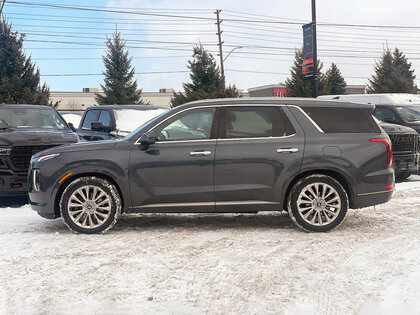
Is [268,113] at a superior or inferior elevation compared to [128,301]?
superior

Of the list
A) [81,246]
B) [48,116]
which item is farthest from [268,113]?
[48,116]

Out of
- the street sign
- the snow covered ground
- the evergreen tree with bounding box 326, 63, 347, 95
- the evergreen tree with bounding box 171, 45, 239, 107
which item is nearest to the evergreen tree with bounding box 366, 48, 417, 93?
the evergreen tree with bounding box 326, 63, 347, 95

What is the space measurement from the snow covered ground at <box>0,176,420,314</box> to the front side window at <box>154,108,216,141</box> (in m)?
1.26

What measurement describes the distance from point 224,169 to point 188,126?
77cm

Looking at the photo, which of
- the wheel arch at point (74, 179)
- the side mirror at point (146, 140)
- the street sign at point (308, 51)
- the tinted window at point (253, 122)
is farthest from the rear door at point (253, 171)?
the street sign at point (308, 51)

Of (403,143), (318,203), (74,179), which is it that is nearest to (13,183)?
(74,179)

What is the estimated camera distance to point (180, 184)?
6652 millimetres

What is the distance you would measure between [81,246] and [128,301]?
2054mm

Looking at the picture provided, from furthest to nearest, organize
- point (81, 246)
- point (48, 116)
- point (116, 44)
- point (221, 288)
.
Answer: point (116, 44) < point (48, 116) < point (81, 246) < point (221, 288)

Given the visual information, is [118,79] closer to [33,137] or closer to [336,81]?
[336,81]

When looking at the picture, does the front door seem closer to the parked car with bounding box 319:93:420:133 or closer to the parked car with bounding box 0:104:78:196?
the parked car with bounding box 0:104:78:196

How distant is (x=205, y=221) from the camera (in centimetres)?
764

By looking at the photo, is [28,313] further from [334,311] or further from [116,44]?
[116,44]

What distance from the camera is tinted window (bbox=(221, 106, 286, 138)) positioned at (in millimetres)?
6797
